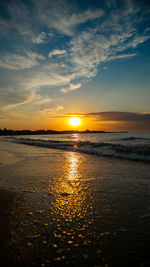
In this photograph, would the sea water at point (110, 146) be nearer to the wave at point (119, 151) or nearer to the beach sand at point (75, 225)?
the wave at point (119, 151)

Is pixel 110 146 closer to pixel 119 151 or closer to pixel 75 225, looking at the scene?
pixel 119 151

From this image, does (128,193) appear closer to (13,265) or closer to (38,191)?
(38,191)

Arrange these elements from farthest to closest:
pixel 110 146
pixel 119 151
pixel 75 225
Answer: pixel 110 146 < pixel 119 151 < pixel 75 225

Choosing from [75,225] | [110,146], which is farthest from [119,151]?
[75,225]

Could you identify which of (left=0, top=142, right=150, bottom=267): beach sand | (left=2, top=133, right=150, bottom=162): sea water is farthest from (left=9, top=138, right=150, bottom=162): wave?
(left=0, top=142, right=150, bottom=267): beach sand

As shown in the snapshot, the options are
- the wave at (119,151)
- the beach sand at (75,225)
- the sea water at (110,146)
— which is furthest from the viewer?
the sea water at (110,146)

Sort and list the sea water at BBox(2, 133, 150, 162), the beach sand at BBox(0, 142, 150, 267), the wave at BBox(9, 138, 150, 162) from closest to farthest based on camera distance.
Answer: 1. the beach sand at BBox(0, 142, 150, 267)
2. the wave at BBox(9, 138, 150, 162)
3. the sea water at BBox(2, 133, 150, 162)

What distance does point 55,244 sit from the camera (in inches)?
56.9

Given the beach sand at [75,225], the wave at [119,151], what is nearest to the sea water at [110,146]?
the wave at [119,151]

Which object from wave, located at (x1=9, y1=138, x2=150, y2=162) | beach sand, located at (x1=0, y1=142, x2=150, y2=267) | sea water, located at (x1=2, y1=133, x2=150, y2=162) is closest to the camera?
beach sand, located at (x1=0, y1=142, x2=150, y2=267)

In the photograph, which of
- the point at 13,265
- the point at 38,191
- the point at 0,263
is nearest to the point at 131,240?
the point at 13,265

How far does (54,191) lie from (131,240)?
1.69m

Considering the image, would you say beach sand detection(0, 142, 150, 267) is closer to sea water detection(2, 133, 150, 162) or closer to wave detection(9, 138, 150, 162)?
wave detection(9, 138, 150, 162)

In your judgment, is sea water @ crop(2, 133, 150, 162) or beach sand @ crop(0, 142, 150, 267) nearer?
beach sand @ crop(0, 142, 150, 267)
